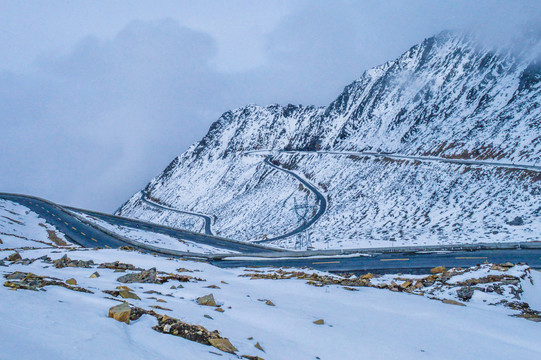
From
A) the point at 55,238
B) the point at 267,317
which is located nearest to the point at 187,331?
the point at 267,317

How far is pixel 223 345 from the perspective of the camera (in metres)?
4.81

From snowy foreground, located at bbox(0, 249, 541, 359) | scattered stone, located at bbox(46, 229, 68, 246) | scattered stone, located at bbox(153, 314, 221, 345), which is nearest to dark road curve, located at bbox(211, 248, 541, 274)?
snowy foreground, located at bbox(0, 249, 541, 359)

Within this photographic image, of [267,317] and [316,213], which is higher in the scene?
[316,213]

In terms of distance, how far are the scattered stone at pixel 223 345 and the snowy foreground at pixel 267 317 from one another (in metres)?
0.01

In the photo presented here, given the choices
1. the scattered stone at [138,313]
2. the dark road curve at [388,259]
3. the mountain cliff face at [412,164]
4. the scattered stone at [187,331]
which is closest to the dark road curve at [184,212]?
the mountain cliff face at [412,164]

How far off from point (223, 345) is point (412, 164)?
1791 inches

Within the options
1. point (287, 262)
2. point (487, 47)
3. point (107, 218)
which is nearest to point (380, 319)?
point (287, 262)

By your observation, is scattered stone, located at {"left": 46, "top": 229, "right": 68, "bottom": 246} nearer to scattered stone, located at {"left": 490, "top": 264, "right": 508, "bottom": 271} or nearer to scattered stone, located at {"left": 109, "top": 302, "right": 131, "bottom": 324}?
scattered stone, located at {"left": 109, "top": 302, "right": 131, "bottom": 324}

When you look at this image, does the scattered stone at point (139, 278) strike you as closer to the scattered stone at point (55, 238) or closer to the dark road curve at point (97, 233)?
the dark road curve at point (97, 233)

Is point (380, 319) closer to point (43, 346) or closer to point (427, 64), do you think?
point (43, 346)

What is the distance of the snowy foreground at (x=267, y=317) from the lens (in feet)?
13.6

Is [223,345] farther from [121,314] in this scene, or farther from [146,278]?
[146,278]

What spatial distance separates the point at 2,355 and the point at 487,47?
247ft

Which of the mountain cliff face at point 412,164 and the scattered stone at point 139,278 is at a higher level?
the mountain cliff face at point 412,164
